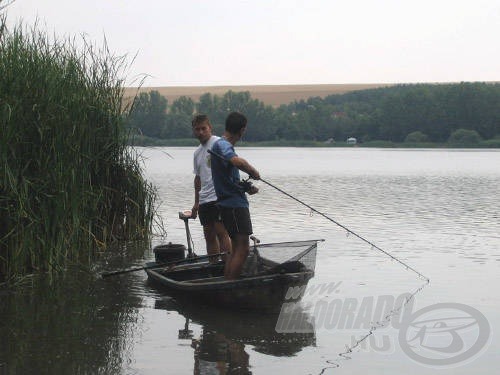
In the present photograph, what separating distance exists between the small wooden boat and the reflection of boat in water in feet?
0.40

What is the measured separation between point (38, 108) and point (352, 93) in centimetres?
18341

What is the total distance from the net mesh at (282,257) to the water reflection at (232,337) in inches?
22.2

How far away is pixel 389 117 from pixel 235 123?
14169 cm

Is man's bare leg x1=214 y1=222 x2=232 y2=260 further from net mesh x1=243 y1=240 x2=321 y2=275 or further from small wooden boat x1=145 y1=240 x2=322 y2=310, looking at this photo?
net mesh x1=243 y1=240 x2=321 y2=275

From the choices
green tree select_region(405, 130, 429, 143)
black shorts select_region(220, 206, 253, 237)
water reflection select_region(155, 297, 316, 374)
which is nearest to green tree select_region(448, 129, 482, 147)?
green tree select_region(405, 130, 429, 143)

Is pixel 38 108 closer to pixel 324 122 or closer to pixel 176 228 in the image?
pixel 176 228

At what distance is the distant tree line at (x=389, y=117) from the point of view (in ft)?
466

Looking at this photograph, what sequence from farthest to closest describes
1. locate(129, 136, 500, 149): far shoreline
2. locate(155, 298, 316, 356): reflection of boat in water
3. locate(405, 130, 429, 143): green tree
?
locate(405, 130, 429, 143): green tree
locate(129, 136, 500, 149): far shoreline
locate(155, 298, 316, 356): reflection of boat in water

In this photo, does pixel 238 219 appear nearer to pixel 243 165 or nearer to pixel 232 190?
pixel 232 190

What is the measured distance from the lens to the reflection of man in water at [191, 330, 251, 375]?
23.0 ft

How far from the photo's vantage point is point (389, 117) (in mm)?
147875

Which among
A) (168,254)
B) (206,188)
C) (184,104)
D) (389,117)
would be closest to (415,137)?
(389,117)

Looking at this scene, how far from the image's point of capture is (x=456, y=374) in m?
7.17

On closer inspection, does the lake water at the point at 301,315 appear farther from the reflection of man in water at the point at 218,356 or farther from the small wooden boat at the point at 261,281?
the small wooden boat at the point at 261,281
